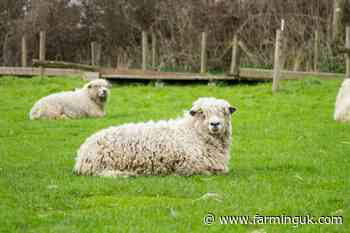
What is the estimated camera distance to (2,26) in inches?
1650

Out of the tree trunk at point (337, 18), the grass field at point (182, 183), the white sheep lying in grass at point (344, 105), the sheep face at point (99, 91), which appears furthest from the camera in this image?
the tree trunk at point (337, 18)

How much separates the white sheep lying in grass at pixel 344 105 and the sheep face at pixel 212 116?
618cm

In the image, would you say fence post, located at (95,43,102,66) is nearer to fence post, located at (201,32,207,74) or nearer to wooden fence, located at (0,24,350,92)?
wooden fence, located at (0,24,350,92)

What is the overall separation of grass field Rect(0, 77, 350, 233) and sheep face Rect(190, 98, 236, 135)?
2.16 feet

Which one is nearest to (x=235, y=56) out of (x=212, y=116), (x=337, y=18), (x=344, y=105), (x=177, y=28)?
(x=337, y=18)

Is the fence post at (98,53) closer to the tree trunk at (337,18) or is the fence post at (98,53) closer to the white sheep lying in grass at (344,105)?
the tree trunk at (337,18)

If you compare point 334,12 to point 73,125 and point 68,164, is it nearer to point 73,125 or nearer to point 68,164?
point 73,125

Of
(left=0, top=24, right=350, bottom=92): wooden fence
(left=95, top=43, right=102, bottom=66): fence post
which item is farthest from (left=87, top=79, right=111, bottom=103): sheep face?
(left=95, top=43, right=102, bottom=66): fence post

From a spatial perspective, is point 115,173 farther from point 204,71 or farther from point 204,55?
point 204,55

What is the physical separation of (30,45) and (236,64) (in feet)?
50.3

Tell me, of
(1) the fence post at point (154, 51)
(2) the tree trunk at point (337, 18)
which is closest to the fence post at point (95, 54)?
(1) the fence post at point (154, 51)

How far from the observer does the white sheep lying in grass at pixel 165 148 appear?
9.80 metres

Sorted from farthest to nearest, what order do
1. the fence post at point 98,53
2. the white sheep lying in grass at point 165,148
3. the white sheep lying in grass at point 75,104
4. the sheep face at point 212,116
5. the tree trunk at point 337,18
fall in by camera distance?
the fence post at point 98,53 → the tree trunk at point 337,18 → the white sheep lying in grass at point 75,104 → the sheep face at point 212,116 → the white sheep lying in grass at point 165,148

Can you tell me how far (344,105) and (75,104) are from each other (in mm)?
6713
